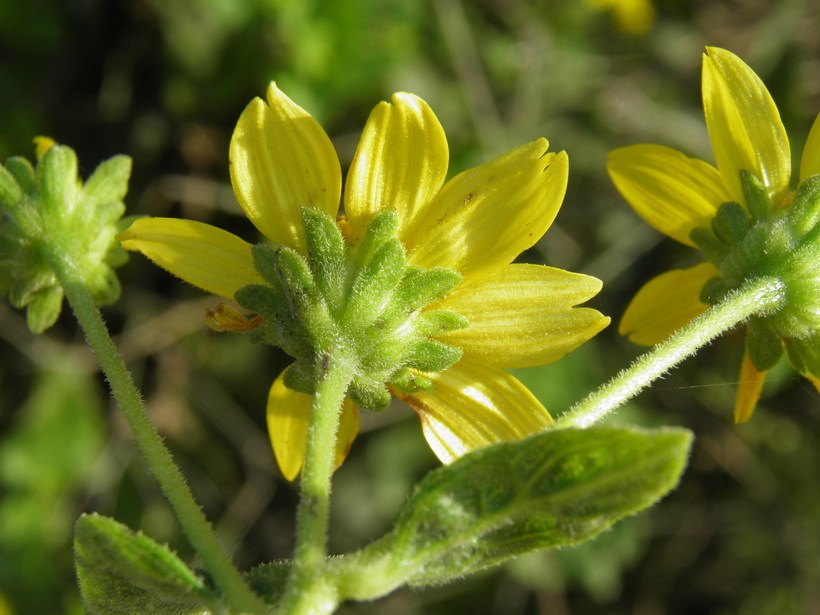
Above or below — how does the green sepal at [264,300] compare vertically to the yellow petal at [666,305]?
above

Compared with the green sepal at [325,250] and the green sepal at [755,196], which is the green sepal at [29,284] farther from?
the green sepal at [755,196]

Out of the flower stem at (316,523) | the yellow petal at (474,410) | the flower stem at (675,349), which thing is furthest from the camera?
the yellow petal at (474,410)

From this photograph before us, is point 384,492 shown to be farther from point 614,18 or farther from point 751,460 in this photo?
point 614,18

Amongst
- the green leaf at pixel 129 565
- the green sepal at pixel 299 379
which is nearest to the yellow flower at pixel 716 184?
the green sepal at pixel 299 379

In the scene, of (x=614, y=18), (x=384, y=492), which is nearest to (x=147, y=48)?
(x=384, y=492)

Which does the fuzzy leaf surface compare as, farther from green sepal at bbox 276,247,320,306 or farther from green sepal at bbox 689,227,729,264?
green sepal at bbox 689,227,729,264

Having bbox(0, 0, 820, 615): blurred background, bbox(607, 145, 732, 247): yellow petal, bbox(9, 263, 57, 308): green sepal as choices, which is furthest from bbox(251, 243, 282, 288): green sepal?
bbox(0, 0, 820, 615): blurred background

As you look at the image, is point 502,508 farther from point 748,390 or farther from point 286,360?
point 286,360

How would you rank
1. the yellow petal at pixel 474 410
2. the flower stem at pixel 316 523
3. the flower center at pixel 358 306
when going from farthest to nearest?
the yellow petal at pixel 474 410, the flower center at pixel 358 306, the flower stem at pixel 316 523
